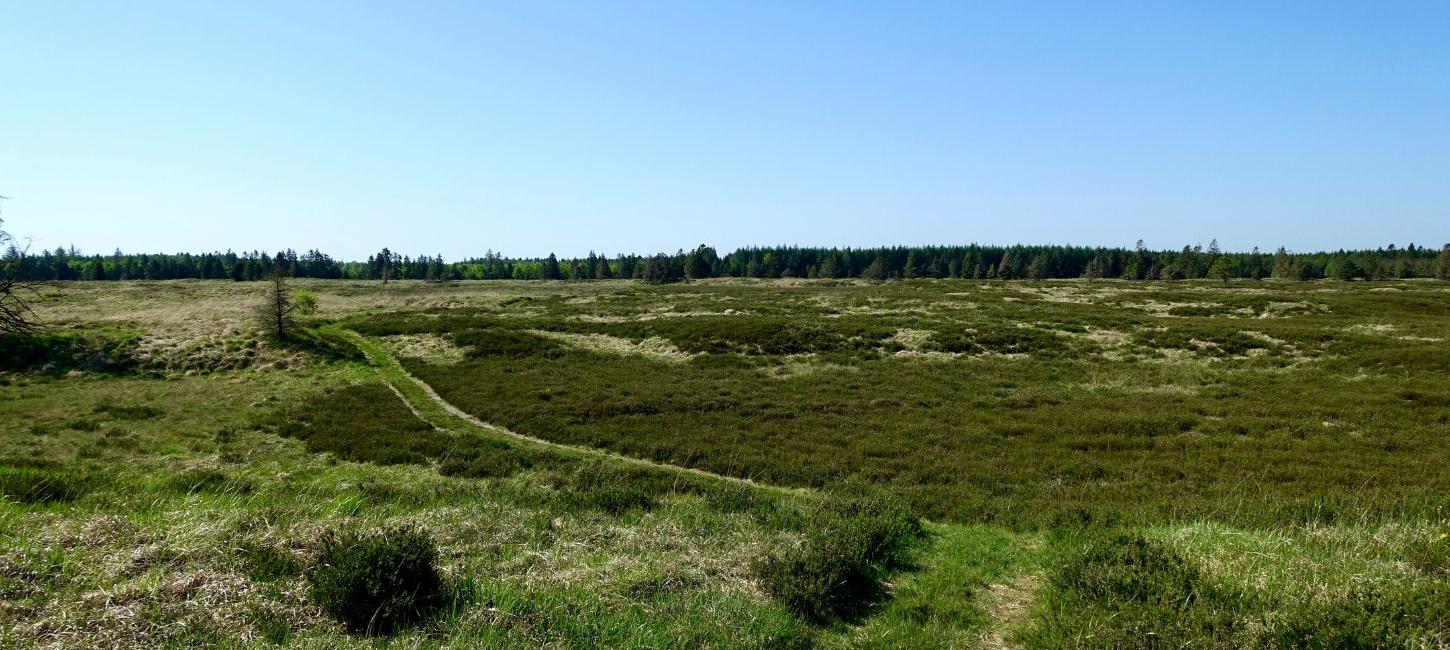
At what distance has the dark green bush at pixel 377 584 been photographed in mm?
6719

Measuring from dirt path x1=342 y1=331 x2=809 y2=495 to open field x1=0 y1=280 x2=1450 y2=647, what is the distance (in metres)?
0.34

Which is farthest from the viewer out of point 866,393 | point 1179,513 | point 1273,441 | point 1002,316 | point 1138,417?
point 1002,316

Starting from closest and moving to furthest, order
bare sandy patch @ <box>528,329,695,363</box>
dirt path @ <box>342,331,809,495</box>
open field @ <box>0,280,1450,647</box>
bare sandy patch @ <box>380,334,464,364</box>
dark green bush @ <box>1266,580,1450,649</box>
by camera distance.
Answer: dark green bush @ <box>1266,580,1450,649</box>
open field @ <box>0,280,1450,647</box>
dirt path @ <box>342,331,809,495</box>
bare sandy patch @ <box>380,334,464,364</box>
bare sandy patch @ <box>528,329,695,363</box>

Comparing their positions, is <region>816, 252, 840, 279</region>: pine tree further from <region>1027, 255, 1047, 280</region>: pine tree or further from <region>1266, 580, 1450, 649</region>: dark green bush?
<region>1266, 580, 1450, 649</region>: dark green bush

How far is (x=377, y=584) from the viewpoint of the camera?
679 cm

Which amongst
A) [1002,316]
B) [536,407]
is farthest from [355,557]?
[1002,316]

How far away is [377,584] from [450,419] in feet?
79.7

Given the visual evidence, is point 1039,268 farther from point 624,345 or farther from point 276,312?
point 276,312

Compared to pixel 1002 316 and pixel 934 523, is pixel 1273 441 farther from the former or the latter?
pixel 1002 316

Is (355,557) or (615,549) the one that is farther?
(615,549)

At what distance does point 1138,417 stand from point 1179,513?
47.4 ft

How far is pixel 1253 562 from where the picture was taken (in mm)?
8344

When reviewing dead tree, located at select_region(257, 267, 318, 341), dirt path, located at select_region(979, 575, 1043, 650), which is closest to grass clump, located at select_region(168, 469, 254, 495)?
dirt path, located at select_region(979, 575, 1043, 650)

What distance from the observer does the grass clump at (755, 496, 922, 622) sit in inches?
330
